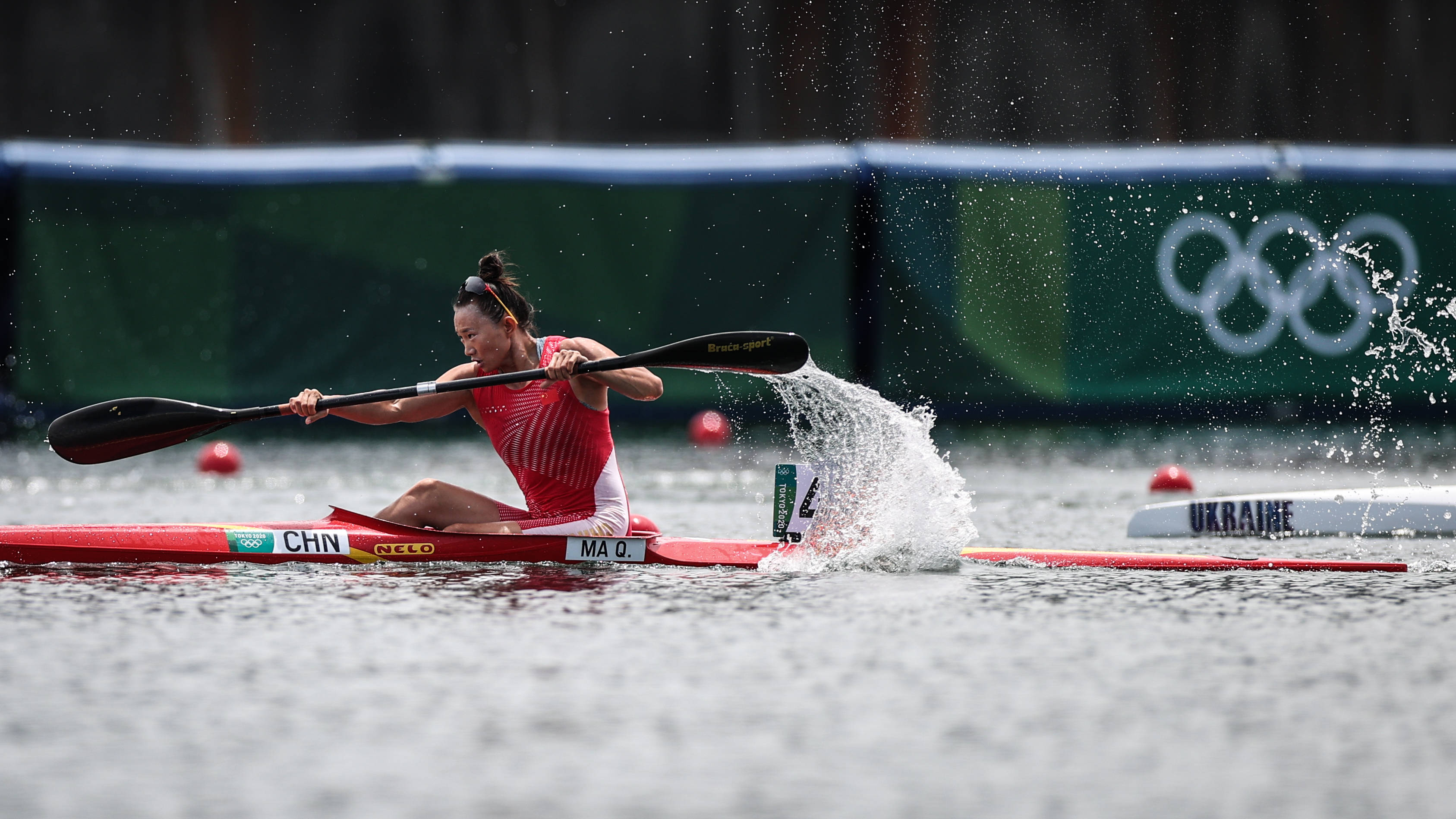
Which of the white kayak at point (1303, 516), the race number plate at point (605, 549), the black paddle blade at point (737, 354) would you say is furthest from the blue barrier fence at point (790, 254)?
the race number plate at point (605, 549)

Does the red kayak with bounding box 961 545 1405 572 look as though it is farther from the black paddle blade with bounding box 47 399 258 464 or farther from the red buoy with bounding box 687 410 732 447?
the red buoy with bounding box 687 410 732 447

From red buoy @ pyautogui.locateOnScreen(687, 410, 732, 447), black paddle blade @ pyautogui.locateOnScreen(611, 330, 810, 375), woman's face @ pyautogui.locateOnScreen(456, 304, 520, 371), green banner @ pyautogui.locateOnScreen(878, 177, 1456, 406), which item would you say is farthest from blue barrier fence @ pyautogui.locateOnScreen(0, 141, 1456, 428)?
woman's face @ pyautogui.locateOnScreen(456, 304, 520, 371)

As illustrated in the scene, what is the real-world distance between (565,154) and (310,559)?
719cm

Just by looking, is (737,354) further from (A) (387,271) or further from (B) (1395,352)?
(B) (1395,352)

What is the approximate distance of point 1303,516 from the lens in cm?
727

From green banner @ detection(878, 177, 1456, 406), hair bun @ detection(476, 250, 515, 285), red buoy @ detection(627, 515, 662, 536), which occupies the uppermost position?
green banner @ detection(878, 177, 1456, 406)

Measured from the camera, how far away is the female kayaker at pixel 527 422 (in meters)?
6.23

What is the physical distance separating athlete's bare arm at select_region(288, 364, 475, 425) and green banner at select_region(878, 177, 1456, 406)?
21.2 feet

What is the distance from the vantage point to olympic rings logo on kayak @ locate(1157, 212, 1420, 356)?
41.0 ft

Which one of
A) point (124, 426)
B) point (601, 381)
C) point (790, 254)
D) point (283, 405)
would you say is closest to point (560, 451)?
point (601, 381)

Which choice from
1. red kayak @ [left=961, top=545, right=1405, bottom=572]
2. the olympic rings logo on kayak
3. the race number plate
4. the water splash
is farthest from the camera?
the water splash

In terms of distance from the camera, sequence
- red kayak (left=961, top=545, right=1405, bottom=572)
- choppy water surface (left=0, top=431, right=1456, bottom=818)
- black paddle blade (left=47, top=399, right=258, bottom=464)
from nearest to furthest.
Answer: choppy water surface (left=0, top=431, right=1456, bottom=818) < red kayak (left=961, top=545, right=1405, bottom=572) < black paddle blade (left=47, top=399, right=258, bottom=464)

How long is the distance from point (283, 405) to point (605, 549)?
144cm

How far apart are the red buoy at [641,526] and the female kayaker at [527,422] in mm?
50
